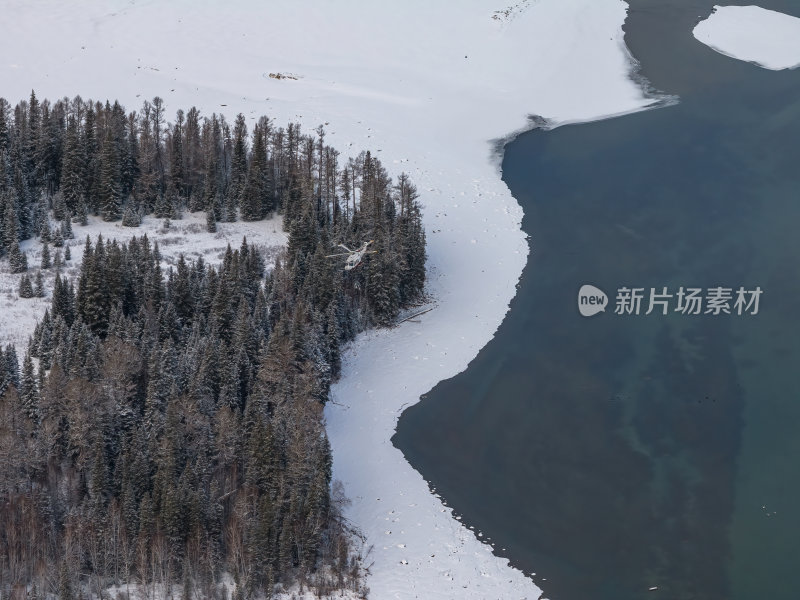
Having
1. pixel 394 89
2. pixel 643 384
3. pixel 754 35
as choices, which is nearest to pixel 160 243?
pixel 643 384

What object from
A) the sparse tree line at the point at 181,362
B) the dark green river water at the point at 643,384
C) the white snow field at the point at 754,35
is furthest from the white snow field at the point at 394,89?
the white snow field at the point at 754,35

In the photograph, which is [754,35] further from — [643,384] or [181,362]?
[181,362]

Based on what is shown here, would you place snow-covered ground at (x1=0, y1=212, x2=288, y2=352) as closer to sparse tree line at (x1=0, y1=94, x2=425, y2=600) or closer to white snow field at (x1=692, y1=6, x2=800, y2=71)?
sparse tree line at (x1=0, y1=94, x2=425, y2=600)

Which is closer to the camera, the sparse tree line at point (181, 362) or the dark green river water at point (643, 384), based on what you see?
the sparse tree line at point (181, 362)

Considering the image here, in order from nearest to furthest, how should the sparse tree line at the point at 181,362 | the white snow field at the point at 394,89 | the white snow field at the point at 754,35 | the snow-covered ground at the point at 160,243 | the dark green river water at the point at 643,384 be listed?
the sparse tree line at the point at 181,362, the dark green river water at the point at 643,384, the snow-covered ground at the point at 160,243, the white snow field at the point at 394,89, the white snow field at the point at 754,35

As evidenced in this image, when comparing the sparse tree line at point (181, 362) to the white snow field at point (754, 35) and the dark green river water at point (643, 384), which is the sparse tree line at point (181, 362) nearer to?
the dark green river water at point (643, 384)
